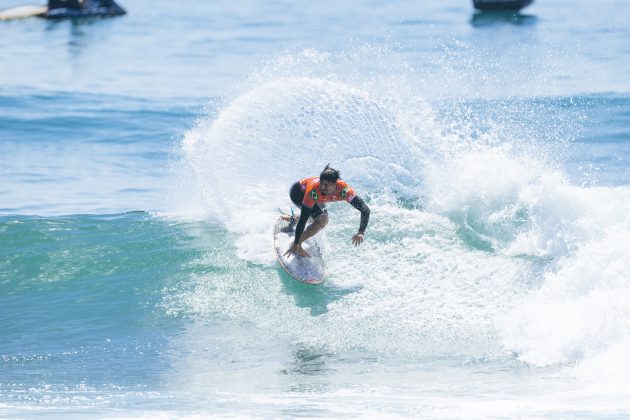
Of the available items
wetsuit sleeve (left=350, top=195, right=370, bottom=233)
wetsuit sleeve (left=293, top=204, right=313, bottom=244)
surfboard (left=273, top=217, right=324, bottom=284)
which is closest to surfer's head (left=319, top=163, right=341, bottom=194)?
wetsuit sleeve (left=350, top=195, right=370, bottom=233)

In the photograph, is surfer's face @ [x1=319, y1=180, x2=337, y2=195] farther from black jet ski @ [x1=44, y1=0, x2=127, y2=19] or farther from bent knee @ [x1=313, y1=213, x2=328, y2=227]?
black jet ski @ [x1=44, y1=0, x2=127, y2=19]

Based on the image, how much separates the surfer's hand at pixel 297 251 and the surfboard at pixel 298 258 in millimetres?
68

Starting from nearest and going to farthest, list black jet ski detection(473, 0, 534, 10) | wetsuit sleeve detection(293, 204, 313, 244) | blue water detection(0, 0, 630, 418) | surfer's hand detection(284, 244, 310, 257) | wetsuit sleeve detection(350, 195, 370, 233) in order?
1. blue water detection(0, 0, 630, 418)
2. wetsuit sleeve detection(350, 195, 370, 233)
3. wetsuit sleeve detection(293, 204, 313, 244)
4. surfer's hand detection(284, 244, 310, 257)
5. black jet ski detection(473, 0, 534, 10)

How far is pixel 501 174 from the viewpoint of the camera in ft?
44.4

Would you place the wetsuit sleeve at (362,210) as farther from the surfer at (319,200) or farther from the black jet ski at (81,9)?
the black jet ski at (81,9)

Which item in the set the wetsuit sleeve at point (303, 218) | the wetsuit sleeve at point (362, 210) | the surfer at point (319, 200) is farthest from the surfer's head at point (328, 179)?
the wetsuit sleeve at point (303, 218)

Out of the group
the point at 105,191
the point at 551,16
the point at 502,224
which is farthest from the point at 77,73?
the point at 502,224

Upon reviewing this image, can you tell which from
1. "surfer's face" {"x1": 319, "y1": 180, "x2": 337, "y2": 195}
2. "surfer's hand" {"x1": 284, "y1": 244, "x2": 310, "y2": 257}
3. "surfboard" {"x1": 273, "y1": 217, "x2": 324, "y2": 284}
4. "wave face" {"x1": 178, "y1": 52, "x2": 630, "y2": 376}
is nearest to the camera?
"wave face" {"x1": 178, "y1": 52, "x2": 630, "y2": 376}

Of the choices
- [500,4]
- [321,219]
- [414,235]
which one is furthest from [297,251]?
[500,4]

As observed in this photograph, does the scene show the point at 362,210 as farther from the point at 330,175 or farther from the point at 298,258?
the point at 298,258

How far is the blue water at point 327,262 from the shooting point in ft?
31.0

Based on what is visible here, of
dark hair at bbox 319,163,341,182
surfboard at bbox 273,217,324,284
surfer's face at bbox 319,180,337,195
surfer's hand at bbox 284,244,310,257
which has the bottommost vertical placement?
surfboard at bbox 273,217,324,284

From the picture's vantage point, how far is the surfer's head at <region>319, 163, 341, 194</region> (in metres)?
10.6

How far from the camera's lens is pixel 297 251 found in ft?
39.2
